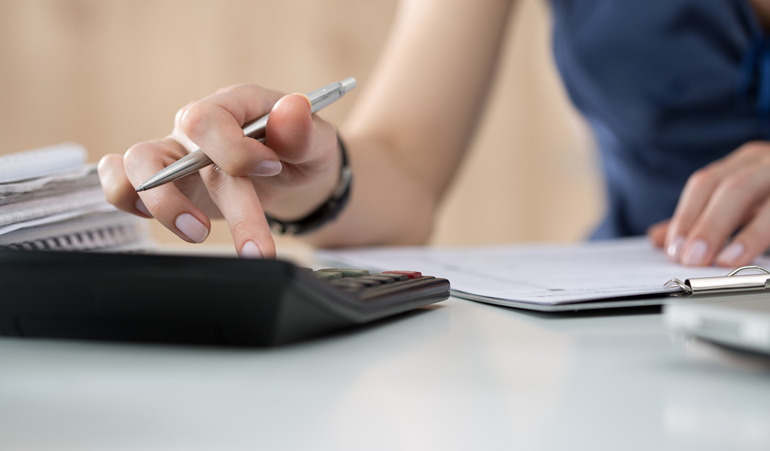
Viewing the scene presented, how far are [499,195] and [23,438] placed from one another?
6.38 feet

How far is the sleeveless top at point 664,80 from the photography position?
74cm

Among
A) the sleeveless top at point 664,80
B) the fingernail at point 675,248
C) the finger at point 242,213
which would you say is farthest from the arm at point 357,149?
the fingernail at point 675,248

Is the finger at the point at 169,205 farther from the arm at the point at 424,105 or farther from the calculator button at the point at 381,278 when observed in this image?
the arm at the point at 424,105

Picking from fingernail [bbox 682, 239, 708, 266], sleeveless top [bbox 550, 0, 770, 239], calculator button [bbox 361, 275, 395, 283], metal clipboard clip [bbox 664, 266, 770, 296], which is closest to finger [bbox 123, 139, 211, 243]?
calculator button [bbox 361, 275, 395, 283]

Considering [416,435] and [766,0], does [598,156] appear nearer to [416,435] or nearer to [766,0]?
[766,0]

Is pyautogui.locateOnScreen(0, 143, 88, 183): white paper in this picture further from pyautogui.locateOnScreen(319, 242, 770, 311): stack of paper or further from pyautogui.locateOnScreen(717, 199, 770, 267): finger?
pyautogui.locateOnScreen(717, 199, 770, 267): finger

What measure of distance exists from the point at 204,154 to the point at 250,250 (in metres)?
0.07

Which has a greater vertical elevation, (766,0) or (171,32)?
(171,32)

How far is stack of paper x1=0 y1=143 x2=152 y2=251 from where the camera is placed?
1.06 feet

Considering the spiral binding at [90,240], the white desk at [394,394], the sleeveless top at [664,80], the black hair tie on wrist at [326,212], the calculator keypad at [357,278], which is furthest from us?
the sleeveless top at [664,80]

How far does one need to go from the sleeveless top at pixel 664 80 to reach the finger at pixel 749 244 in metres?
0.35

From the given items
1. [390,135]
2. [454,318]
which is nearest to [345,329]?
[454,318]

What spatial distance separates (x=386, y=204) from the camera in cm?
73

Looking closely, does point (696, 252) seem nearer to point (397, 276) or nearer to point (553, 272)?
point (553, 272)
